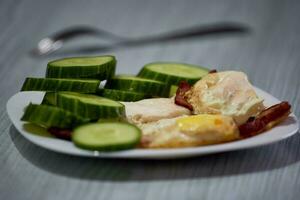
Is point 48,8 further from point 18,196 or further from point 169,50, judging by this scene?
point 18,196

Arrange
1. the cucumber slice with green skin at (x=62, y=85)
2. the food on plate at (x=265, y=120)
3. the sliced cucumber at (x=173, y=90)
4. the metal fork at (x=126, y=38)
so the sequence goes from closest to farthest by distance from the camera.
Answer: the food on plate at (x=265, y=120) → the cucumber slice with green skin at (x=62, y=85) → the sliced cucumber at (x=173, y=90) → the metal fork at (x=126, y=38)

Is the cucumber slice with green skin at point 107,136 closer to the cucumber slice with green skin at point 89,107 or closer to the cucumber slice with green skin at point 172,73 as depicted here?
the cucumber slice with green skin at point 89,107

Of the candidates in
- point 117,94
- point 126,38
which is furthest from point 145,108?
point 126,38

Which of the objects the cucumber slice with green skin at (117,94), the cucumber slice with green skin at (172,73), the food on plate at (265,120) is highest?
the food on plate at (265,120)

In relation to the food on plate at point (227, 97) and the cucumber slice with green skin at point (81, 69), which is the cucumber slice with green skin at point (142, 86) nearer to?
the cucumber slice with green skin at point (81, 69)

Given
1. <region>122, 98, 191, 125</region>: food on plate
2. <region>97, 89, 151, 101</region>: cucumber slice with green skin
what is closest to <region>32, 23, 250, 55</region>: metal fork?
<region>97, 89, 151, 101</region>: cucumber slice with green skin

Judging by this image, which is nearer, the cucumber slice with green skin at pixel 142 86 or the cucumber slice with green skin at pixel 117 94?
Result: the cucumber slice with green skin at pixel 117 94

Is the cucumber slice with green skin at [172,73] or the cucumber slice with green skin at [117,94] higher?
the cucumber slice with green skin at [172,73]

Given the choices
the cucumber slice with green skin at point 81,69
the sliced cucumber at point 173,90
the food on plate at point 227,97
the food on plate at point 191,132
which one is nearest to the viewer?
the food on plate at point 191,132

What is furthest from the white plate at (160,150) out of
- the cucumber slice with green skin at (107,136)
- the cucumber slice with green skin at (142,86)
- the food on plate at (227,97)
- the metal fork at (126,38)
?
the metal fork at (126,38)
